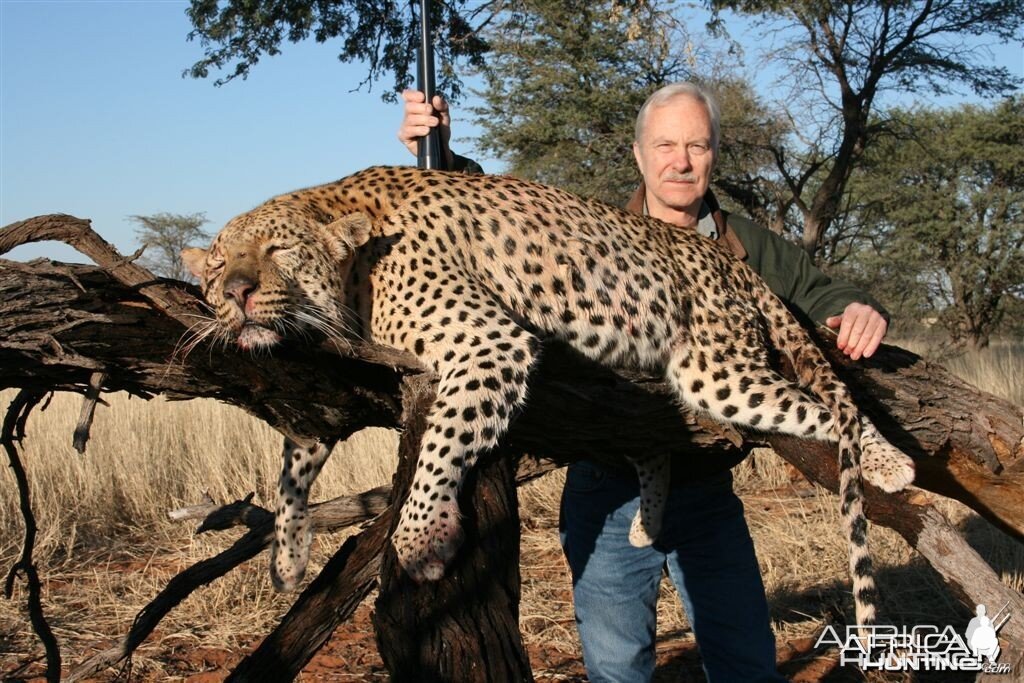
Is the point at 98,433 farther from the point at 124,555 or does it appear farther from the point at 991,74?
the point at 991,74

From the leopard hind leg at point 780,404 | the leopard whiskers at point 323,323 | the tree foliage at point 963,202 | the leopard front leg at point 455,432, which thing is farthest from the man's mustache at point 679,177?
the tree foliage at point 963,202

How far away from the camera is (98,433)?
11.1 m

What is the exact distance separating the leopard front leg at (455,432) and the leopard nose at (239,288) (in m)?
0.78

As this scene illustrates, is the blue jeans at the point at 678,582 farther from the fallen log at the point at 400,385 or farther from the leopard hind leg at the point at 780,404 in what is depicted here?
the leopard hind leg at the point at 780,404

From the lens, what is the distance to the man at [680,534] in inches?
188

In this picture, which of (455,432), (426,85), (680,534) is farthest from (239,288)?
(680,534)

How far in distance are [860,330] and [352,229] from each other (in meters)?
2.34

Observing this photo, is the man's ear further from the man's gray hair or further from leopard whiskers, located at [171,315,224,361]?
the man's gray hair

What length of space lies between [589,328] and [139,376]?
1914mm

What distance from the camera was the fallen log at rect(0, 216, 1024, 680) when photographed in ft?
10.2

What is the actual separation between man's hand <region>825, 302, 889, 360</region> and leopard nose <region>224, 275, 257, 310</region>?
2657 mm

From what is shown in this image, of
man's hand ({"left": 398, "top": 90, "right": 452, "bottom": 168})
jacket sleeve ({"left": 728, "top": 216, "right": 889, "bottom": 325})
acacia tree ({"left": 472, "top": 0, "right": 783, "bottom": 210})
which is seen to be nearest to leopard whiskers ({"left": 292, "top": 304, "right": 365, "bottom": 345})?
man's hand ({"left": 398, "top": 90, "right": 452, "bottom": 168})

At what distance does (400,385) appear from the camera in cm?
378

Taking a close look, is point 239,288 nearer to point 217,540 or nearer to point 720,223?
point 720,223
